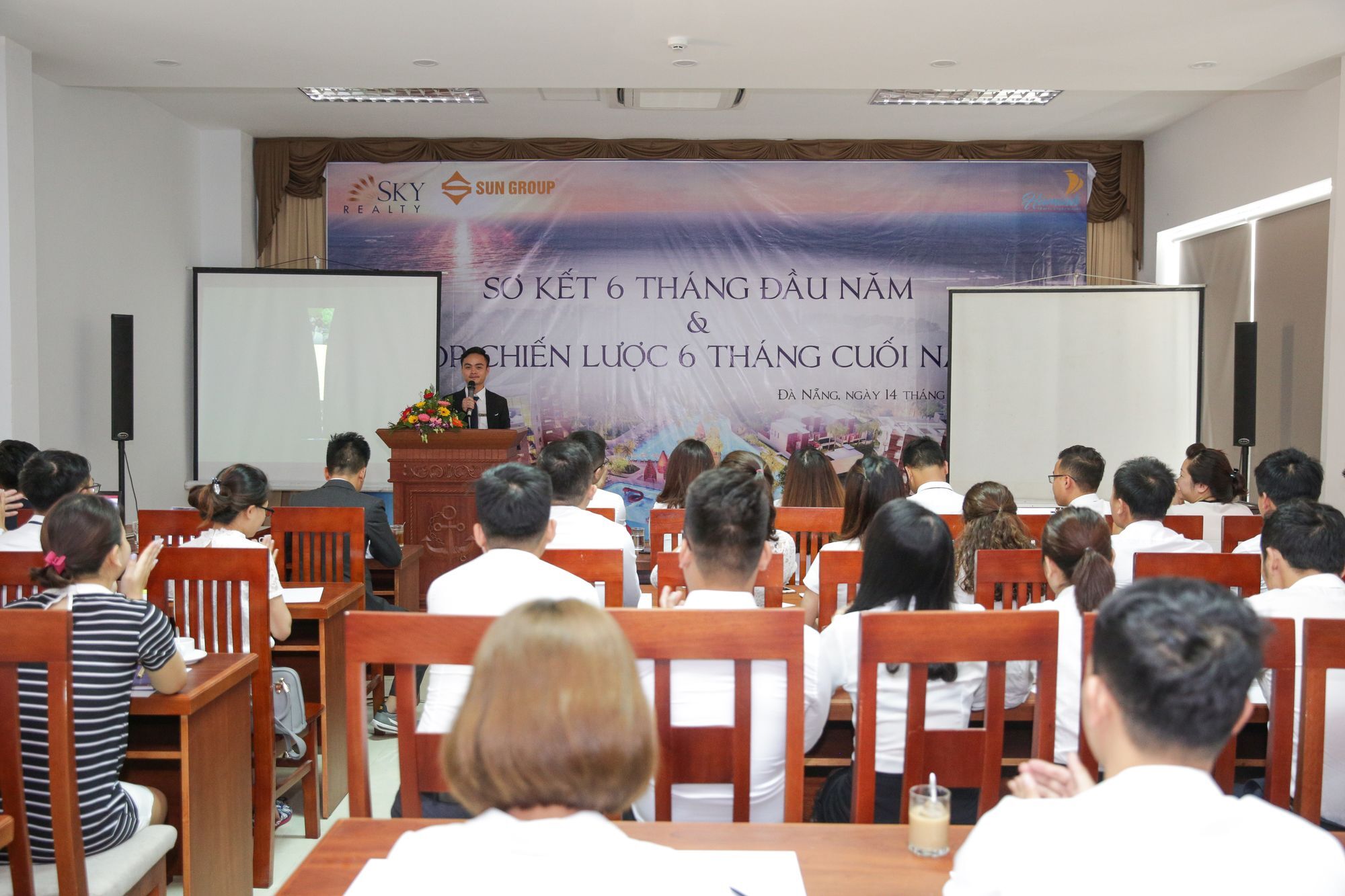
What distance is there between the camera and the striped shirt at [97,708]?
2.01m

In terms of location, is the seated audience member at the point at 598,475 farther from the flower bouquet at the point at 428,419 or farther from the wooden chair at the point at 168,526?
the wooden chair at the point at 168,526

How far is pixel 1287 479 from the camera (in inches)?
154

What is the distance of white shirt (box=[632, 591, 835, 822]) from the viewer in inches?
71.5

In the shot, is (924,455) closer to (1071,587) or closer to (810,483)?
(810,483)

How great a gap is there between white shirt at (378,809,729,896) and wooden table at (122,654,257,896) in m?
1.59

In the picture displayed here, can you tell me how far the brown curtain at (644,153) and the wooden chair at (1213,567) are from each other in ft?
18.0

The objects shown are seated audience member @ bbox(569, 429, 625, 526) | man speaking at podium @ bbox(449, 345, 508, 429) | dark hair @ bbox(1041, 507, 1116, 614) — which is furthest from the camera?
man speaking at podium @ bbox(449, 345, 508, 429)

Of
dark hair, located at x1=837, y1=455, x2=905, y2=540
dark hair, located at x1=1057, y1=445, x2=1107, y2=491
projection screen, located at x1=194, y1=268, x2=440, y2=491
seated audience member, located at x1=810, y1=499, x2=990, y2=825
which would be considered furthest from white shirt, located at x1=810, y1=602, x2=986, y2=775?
projection screen, located at x1=194, y1=268, x2=440, y2=491

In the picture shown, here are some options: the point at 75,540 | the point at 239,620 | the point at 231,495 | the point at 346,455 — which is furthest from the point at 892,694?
the point at 346,455

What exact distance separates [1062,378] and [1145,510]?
3825mm

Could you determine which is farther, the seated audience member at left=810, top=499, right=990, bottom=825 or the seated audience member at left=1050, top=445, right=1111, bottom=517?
the seated audience member at left=1050, top=445, right=1111, bottom=517

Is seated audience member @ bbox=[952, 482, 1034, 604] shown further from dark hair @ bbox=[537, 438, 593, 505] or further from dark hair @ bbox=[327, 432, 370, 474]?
dark hair @ bbox=[327, 432, 370, 474]

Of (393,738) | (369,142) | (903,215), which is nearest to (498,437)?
(393,738)

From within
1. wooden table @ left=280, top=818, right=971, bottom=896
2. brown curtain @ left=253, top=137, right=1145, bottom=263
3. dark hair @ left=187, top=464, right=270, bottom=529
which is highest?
brown curtain @ left=253, top=137, right=1145, bottom=263
